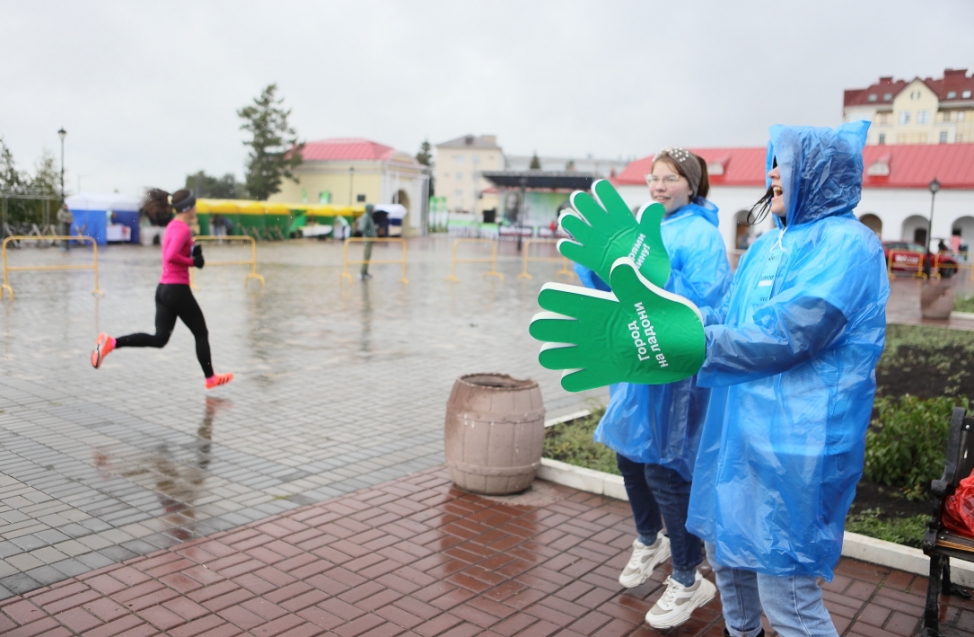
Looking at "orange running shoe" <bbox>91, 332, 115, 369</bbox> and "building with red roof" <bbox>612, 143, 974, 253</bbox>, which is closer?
"orange running shoe" <bbox>91, 332, 115, 369</bbox>

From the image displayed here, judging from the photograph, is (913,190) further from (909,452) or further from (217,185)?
(217,185)

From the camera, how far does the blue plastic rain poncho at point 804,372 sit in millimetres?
2367

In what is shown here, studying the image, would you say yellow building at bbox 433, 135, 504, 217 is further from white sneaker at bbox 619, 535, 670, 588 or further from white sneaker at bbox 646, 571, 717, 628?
white sneaker at bbox 646, 571, 717, 628

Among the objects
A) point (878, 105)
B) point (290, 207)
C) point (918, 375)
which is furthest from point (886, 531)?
point (878, 105)

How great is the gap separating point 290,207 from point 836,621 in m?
42.7

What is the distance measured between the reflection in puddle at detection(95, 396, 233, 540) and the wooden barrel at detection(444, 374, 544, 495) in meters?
1.52

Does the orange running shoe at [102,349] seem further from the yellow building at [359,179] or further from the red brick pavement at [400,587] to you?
the yellow building at [359,179]

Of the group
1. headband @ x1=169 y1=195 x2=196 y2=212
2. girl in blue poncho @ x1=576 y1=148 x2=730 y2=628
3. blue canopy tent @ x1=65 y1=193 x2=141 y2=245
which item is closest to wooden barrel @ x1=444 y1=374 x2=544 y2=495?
girl in blue poncho @ x1=576 y1=148 x2=730 y2=628

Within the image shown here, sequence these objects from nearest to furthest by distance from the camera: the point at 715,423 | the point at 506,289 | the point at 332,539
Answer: the point at 715,423, the point at 332,539, the point at 506,289

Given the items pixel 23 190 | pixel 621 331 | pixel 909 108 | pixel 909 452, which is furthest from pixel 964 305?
pixel 909 108

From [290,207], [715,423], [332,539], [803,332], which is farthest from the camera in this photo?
[290,207]

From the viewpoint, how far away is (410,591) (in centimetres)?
377

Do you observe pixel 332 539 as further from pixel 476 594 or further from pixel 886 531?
pixel 886 531

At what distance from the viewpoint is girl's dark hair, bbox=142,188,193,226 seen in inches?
284
